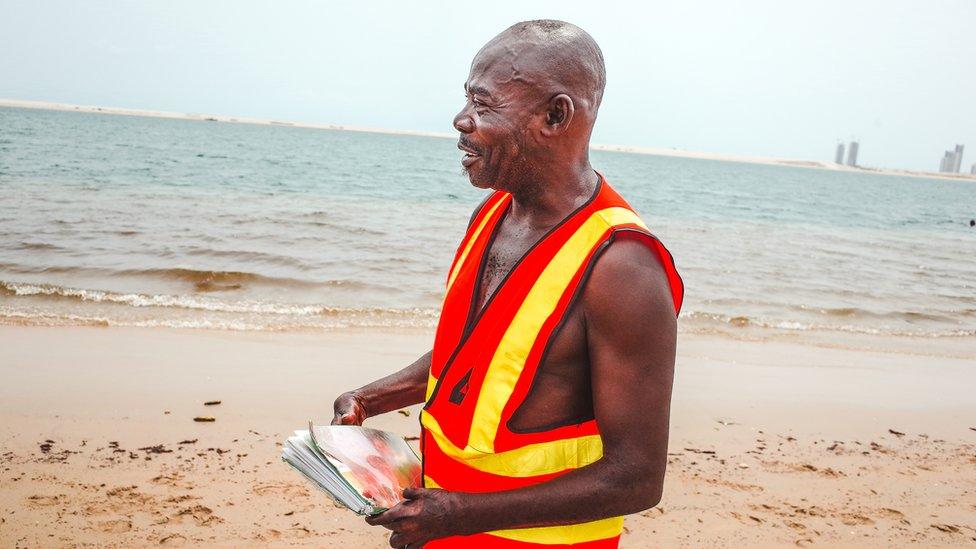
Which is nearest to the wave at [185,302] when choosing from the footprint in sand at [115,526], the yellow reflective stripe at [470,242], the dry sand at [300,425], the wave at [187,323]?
the wave at [187,323]

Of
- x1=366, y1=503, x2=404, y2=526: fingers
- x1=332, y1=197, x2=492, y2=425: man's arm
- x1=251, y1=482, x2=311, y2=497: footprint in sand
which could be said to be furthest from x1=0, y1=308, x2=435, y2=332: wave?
x1=366, y1=503, x2=404, y2=526: fingers

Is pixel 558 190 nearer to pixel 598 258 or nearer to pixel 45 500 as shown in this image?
pixel 598 258

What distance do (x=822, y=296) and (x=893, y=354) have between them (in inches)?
144

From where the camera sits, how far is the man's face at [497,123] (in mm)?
1459

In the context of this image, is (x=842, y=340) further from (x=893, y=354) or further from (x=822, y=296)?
(x=822, y=296)

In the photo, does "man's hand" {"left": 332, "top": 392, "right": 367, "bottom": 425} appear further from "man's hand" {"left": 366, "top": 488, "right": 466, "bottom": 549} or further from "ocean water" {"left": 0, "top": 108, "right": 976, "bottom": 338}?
"ocean water" {"left": 0, "top": 108, "right": 976, "bottom": 338}

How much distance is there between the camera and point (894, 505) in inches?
180

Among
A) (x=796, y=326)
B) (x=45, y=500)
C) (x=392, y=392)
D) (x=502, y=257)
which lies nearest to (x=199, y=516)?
(x=45, y=500)

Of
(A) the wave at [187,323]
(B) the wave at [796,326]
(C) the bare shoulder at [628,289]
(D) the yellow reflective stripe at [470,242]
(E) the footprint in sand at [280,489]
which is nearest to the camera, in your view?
(C) the bare shoulder at [628,289]

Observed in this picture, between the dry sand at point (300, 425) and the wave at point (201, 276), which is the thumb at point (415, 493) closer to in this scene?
the dry sand at point (300, 425)

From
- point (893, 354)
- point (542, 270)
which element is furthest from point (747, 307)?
point (542, 270)

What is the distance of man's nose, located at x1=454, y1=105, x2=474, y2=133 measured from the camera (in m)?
1.49

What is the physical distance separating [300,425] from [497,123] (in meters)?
4.28

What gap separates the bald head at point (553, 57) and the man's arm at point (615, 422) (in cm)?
34
